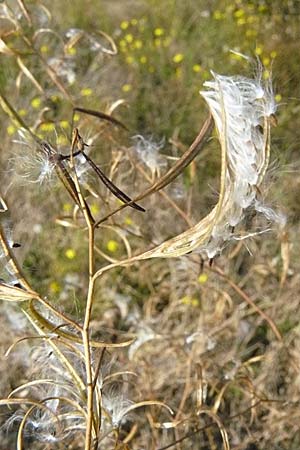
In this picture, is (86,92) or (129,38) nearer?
(86,92)

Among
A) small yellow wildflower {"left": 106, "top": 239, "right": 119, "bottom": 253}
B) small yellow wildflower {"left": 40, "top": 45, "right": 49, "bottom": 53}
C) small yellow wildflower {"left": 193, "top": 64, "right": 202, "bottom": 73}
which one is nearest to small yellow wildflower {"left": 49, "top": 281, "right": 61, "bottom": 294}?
small yellow wildflower {"left": 106, "top": 239, "right": 119, "bottom": 253}

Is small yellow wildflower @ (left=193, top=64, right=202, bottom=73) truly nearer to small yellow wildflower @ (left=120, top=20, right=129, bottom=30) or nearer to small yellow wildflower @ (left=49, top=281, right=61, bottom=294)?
small yellow wildflower @ (left=120, top=20, right=129, bottom=30)

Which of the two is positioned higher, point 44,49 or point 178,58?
point 44,49

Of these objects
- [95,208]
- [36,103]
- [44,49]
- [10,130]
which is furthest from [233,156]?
[44,49]

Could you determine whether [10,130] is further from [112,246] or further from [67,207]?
[112,246]

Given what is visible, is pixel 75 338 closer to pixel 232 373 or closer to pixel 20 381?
pixel 232 373

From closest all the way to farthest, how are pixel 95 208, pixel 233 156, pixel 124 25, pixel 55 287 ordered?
pixel 233 156 < pixel 55 287 < pixel 95 208 < pixel 124 25

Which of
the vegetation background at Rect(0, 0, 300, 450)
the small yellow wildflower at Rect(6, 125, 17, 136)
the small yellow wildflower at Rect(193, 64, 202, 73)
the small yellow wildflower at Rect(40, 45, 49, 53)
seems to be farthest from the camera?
the small yellow wildflower at Rect(40, 45, 49, 53)
